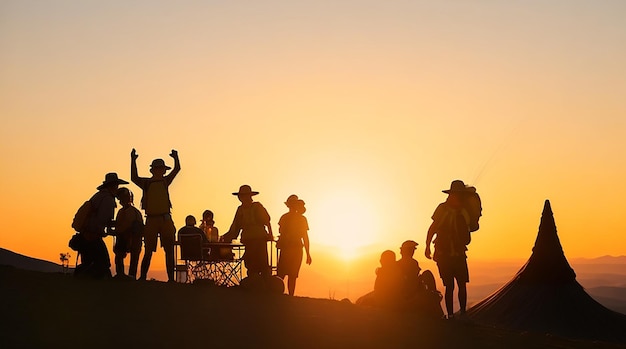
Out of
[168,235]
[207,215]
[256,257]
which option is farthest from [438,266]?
[207,215]

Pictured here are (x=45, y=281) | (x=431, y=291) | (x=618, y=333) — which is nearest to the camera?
(x=45, y=281)

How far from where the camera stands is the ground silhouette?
38.5ft

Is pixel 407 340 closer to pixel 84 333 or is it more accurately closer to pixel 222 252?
pixel 84 333

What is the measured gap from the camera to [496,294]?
101 feet

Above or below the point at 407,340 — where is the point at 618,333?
above

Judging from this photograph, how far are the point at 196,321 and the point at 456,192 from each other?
22.1 feet

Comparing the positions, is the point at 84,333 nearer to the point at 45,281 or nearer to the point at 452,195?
the point at 45,281

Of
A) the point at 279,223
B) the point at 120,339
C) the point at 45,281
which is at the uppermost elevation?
the point at 279,223

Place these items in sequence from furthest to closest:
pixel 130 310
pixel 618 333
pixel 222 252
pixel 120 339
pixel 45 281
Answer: pixel 618 333, pixel 222 252, pixel 45 281, pixel 130 310, pixel 120 339

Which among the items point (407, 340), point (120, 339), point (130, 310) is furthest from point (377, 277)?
point (120, 339)

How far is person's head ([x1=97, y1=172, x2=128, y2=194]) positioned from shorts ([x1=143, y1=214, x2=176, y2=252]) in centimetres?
103

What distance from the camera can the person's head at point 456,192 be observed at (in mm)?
18141

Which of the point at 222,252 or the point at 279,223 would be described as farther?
the point at 222,252

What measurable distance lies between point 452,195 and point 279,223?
3.46 meters
